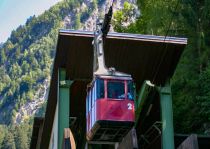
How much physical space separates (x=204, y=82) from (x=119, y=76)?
816 cm

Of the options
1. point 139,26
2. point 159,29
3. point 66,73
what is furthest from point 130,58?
point 139,26

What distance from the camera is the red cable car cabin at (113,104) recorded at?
14219 mm

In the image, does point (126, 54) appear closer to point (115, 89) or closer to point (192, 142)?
point (115, 89)

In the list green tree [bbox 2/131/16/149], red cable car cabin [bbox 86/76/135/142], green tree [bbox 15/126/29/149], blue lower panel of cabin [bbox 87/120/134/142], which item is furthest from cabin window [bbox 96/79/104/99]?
green tree [bbox 15/126/29/149]

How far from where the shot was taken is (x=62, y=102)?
17625mm

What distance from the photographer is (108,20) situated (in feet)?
42.0

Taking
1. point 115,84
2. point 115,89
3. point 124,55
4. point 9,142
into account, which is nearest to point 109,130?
point 115,89

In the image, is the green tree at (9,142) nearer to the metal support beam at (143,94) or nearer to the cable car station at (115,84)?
the cable car station at (115,84)

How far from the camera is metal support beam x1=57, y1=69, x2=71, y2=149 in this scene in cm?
1733

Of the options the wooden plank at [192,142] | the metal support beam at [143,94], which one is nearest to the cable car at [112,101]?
the wooden plank at [192,142]

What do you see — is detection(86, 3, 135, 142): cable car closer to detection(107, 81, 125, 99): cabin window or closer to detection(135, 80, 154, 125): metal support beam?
detection(107, 81, 125, 99): cabin window

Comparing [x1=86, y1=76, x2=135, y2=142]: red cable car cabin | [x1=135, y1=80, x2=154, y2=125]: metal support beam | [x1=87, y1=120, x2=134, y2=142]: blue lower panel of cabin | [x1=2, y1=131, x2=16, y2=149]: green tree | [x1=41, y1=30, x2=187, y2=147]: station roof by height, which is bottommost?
[x1=87, y1=120, x2=134, y2=142]: blue lower panel of cabin

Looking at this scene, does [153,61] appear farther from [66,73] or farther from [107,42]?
[66,73]

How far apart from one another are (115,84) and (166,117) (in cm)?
446
